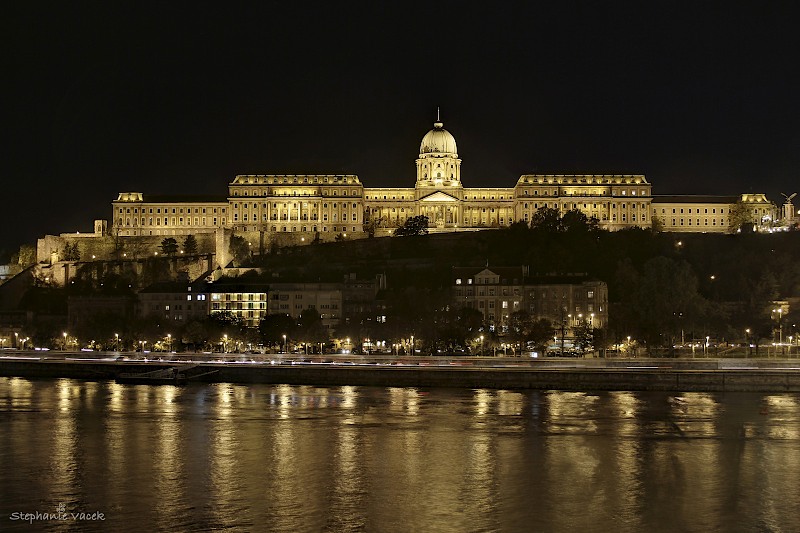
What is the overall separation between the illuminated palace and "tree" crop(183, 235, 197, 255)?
33.7 ft

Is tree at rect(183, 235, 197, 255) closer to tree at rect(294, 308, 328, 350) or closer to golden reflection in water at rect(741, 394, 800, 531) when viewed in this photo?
tree at rect(294, 308, 328, 350)

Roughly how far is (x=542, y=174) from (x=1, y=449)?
291 ft

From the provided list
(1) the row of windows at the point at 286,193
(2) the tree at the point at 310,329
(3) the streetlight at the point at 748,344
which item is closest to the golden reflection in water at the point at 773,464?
(3) the streetlight at the point at 748,344

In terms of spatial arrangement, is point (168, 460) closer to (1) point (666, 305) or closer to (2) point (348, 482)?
(2) point (348, 482)

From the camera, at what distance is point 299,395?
46.2 metres

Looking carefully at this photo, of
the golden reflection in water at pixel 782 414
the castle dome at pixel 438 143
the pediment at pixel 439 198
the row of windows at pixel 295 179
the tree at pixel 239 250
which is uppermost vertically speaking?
the castle dome at pixel 438 143

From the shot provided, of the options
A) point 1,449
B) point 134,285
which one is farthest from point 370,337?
point 1,449

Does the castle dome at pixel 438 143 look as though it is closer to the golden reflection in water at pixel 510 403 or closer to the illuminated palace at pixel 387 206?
the illuminated palace at pixel 387 206

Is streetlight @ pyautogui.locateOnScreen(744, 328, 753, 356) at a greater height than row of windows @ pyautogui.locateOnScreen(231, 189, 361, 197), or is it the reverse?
row of windows @ pyautogui.locateOnScreen(231, 189, 361, 197)

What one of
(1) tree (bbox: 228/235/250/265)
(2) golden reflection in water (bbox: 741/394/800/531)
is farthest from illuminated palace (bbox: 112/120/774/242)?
(2) golden reflection in water (bbox: 741/394/800/531)

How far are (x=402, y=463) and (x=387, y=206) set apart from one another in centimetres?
8704

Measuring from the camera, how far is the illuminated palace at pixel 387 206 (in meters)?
111

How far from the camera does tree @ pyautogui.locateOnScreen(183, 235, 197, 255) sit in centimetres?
9794

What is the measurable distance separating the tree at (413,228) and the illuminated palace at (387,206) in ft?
17.5
